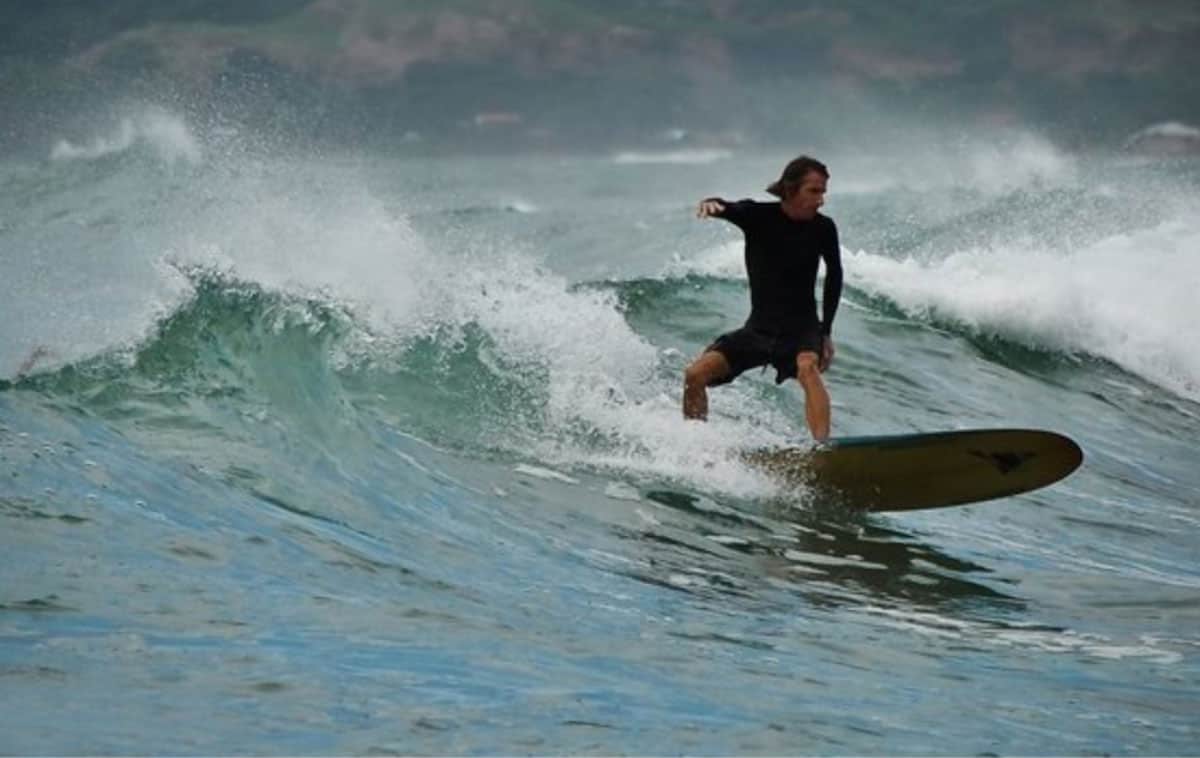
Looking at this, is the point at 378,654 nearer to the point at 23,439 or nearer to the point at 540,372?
the point at 23,439

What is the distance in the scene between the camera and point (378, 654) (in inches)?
253

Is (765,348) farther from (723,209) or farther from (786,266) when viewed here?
(723,209)

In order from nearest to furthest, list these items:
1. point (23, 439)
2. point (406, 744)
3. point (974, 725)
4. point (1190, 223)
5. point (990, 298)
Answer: point (406, 744) → point (974, 725) → point (23, 439) → point (990, 298) → point (1190, 223)

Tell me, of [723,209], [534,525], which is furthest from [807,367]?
[534,525]

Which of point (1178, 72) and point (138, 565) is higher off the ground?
point (1178, 72)

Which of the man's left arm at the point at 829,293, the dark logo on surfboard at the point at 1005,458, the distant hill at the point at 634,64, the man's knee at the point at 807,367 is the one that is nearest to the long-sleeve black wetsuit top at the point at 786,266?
the man's left arm at the point at 829,293

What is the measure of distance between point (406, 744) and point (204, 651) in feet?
3.38

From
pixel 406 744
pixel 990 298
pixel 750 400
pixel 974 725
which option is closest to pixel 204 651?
pixel 406 744

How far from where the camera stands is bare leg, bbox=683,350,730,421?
9.73 m

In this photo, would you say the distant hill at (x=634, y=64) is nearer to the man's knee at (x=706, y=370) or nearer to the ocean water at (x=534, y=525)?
the ocean water at (x=534, y=525)

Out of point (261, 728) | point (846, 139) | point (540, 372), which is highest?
point (846, 139)

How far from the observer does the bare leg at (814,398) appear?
943cm

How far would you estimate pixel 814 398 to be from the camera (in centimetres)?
944

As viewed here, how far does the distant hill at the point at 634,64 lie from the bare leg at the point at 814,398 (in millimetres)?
64268
